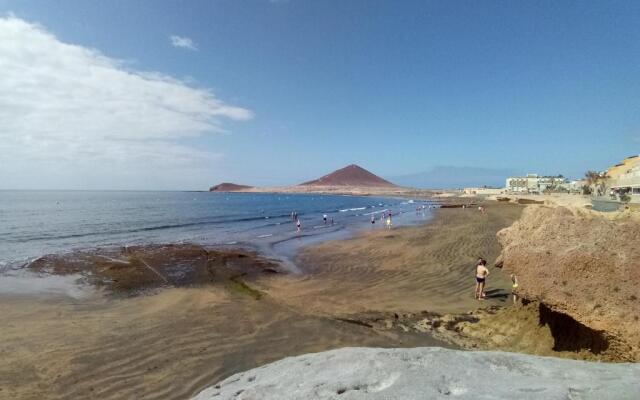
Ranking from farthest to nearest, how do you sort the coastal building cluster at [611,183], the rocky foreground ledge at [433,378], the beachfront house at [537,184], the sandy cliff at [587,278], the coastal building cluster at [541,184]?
the beachfront house at [537,184]
the coastal building cluster at [541,184]
the coastal building cluster at [611,183]
the sandy cliff at [587,278]
the rocky foreground ledge at [433,378]

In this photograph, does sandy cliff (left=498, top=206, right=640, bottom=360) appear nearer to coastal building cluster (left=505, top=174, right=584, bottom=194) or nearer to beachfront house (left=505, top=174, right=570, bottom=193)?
coastal building cluster (left=505, top=174, right=584, bottom=194)

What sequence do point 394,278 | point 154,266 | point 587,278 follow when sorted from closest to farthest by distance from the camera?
point 587,278 → point 394,278 → point 154,266

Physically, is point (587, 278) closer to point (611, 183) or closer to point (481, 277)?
→ point (481, 277)

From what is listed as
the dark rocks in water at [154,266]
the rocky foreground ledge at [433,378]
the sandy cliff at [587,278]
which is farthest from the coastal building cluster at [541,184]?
the rocky foreground ledge at [433,378]

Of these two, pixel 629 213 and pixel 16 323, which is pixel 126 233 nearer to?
pixel 16 323

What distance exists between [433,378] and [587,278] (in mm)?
3777

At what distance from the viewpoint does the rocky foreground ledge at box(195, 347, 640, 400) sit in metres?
2.73

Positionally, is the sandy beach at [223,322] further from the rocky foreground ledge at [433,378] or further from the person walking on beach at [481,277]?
the rocky foreground ledge at [433,378]

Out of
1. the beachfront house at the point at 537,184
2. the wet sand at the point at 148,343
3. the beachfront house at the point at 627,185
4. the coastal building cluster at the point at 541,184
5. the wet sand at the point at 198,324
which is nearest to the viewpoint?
the wet sand at the point at 148,343

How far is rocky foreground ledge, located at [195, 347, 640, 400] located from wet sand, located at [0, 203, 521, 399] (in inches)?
154

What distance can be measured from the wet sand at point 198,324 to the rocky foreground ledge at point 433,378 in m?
3.92

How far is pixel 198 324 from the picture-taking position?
10180mm

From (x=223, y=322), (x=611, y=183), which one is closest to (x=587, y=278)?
(x=223, y=322)

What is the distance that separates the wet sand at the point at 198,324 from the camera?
7211 mm
